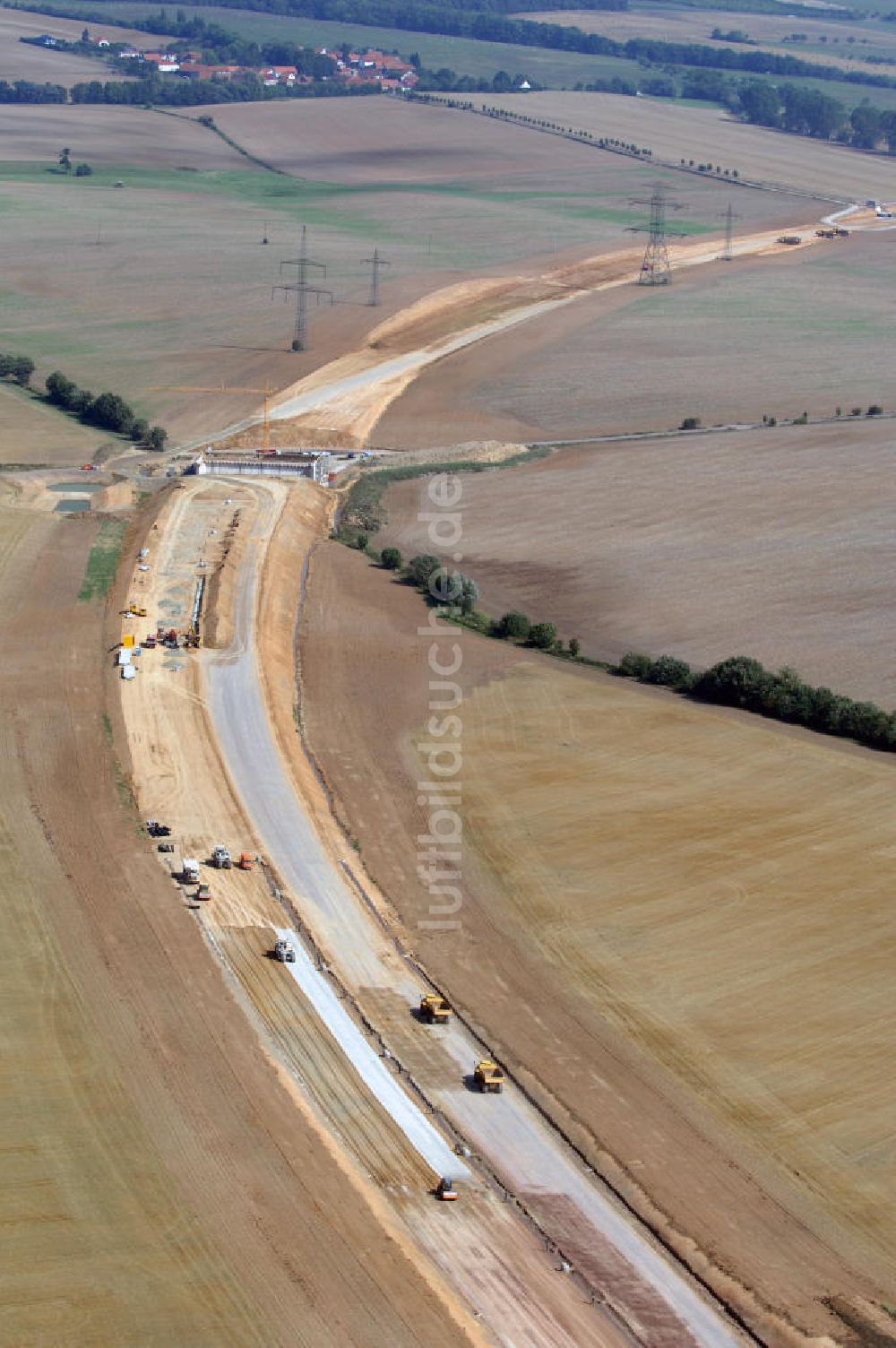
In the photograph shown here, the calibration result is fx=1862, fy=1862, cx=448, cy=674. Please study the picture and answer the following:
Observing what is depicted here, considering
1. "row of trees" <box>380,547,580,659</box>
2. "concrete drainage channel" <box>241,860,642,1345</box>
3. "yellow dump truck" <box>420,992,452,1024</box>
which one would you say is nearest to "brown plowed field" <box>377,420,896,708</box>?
"row of trees" <box>380,547,580,659</box>

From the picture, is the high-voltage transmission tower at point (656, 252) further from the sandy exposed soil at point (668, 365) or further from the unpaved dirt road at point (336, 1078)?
the unpaved dirt road at point (336, 1078)

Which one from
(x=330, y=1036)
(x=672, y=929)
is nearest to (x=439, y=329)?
(x=672, y=929)

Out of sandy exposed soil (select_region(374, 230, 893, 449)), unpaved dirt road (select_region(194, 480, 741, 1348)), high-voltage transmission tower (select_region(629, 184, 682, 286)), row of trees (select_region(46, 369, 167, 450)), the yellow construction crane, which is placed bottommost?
unpaved dirt road (select_region(194, 480, 741, 1348))

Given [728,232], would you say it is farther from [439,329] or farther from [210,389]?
[210,389]

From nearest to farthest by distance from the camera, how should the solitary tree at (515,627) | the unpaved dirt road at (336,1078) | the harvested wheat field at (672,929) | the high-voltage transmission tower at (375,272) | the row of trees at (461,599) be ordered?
the unpaved dirt road at (336,1078)
the harvested wheat field at (672,929)
the row of trees at (461,599)
the solitary tree at (515,627)
the high-voltage transmission tower at (375,272)

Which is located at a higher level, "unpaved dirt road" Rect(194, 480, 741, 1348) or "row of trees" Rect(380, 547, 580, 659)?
"row of trees" Rect(380, 547, 580, 659)

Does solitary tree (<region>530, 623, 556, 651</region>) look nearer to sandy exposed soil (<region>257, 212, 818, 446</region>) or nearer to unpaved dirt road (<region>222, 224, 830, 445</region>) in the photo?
sandy exposed soil (<region>257, 212, 818, 446</region>)

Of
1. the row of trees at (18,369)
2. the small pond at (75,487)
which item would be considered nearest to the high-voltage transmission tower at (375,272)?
the row of trees at (18,369)
